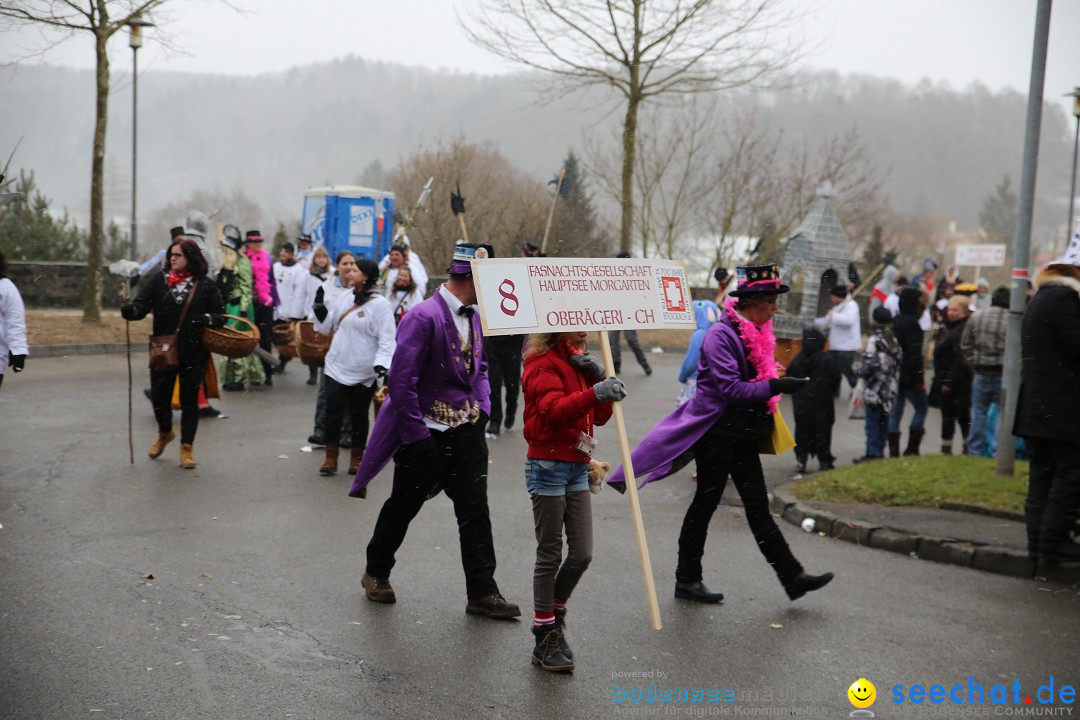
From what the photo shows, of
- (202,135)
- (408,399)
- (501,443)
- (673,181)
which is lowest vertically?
(501,443)

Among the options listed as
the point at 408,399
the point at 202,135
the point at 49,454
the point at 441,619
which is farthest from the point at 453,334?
the point at 202,135

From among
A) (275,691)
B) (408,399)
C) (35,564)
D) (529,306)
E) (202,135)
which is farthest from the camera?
(202,135)

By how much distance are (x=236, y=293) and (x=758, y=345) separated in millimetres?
9082

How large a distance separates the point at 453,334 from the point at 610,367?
105cm

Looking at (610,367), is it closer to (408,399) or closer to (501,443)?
(408,399)

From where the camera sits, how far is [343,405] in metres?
9.16

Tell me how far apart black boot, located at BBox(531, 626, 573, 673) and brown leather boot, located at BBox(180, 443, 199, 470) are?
5116mm

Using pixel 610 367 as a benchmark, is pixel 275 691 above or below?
below

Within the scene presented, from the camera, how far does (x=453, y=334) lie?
558 cm

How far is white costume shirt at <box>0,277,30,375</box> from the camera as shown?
7801 millimetres

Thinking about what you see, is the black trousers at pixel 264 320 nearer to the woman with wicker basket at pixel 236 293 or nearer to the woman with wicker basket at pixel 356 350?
the woman with wicker basket at pixel 236 293

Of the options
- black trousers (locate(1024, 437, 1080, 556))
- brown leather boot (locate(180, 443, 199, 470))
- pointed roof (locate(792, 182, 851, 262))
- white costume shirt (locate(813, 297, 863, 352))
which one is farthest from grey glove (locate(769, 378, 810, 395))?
A: pointed roof (locate(792, 182, 851, 262))

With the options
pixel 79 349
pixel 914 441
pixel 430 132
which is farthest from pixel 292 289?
pixel 430 132

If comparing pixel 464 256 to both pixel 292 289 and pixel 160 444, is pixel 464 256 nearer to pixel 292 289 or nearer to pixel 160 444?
pixel 160 444
